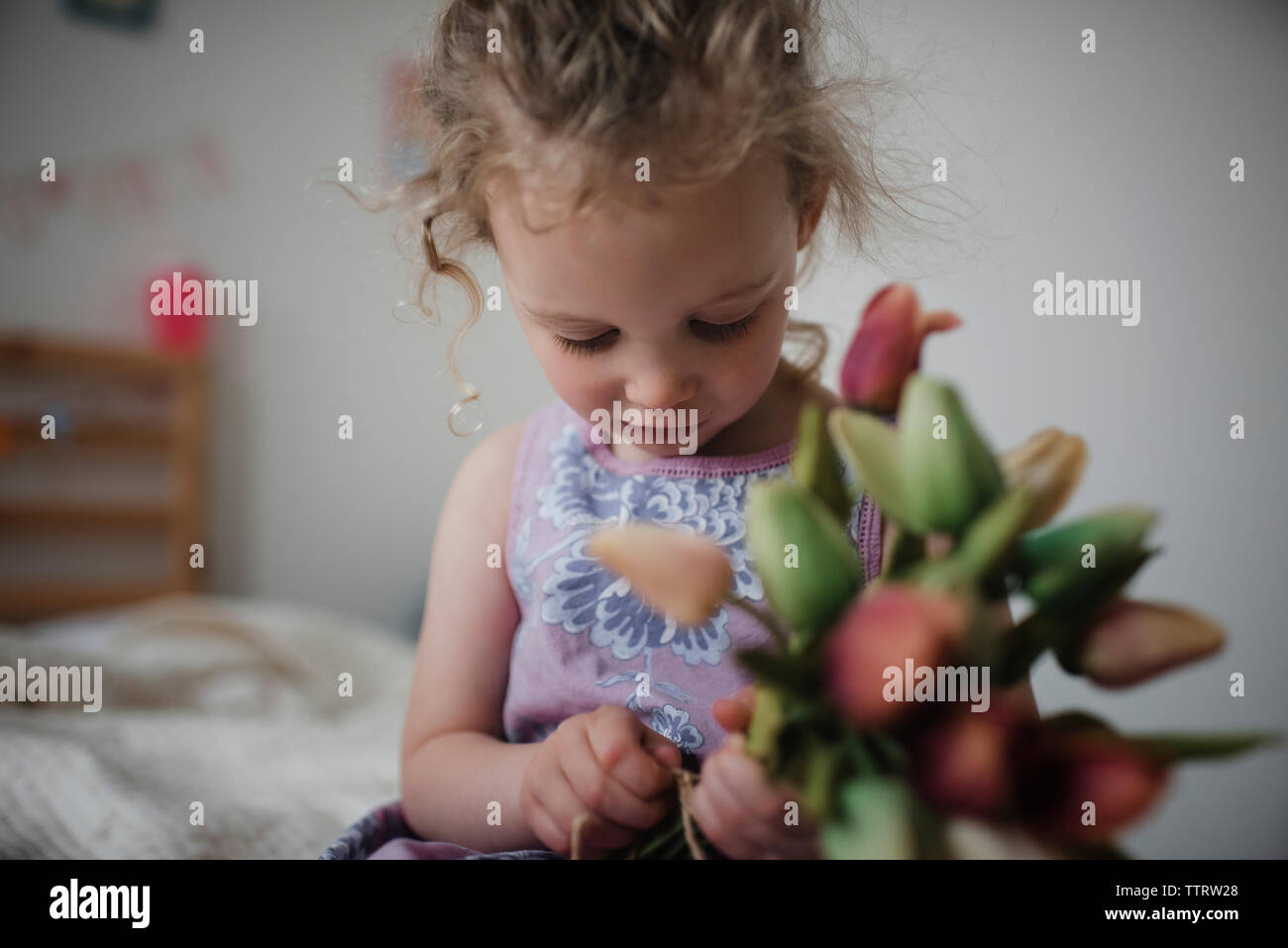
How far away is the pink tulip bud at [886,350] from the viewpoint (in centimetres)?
33

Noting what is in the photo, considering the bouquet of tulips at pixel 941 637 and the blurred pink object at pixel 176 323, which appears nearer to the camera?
the bouquet of tulips at pixel 941 637

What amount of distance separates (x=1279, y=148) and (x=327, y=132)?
176cm

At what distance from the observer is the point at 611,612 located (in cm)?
58

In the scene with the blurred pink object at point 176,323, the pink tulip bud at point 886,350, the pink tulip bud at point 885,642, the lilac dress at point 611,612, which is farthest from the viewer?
the blurred pink object at point 176,323

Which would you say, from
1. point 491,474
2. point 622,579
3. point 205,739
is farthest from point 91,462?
point 622,579

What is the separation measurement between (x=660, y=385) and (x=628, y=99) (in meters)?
0.14

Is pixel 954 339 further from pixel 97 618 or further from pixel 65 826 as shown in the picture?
pixel 97 618

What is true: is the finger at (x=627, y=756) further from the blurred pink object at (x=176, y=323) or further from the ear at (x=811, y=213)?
the blurred pink object at (x=176, y=323)

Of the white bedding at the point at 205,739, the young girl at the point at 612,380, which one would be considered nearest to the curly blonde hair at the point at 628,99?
the young girl at the point at 612,380

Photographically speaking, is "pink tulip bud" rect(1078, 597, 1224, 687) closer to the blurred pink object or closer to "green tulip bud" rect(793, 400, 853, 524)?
"green tulip bud" rect(793, 400, 853, 524)

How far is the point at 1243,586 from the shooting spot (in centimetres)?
76

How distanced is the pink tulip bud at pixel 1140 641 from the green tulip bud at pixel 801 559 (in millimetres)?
84

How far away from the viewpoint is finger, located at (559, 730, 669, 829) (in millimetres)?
370

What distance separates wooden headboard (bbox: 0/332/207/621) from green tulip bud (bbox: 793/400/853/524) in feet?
6.54
